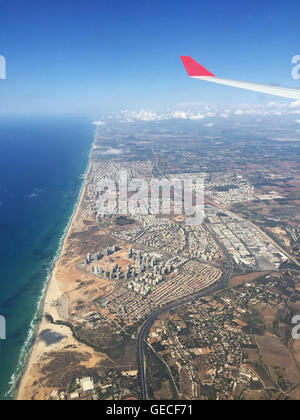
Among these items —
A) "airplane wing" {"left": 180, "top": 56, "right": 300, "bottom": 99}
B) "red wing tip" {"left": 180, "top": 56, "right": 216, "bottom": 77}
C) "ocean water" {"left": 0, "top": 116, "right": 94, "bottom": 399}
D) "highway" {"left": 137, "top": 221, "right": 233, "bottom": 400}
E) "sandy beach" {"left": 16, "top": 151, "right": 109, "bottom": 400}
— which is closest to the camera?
"airplane wing" {"left": 180, "top": 56, "right": 300, "bottom": 99}

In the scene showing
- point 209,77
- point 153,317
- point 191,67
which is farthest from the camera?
point 153,317

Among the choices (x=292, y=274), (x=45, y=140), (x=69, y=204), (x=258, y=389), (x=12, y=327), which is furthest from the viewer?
(x=45, y=140)

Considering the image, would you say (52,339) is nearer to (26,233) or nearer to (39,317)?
(39,317)

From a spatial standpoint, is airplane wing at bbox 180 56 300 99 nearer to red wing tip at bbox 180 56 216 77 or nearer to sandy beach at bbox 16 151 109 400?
red wing tip at bbox 180 56 216 77

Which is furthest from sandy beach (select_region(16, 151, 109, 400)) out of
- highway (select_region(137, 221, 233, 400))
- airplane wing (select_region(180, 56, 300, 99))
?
airplane wing (select_region(180, 56, 300, 99))

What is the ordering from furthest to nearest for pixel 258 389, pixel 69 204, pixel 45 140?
pixel 45 140, pixel 69 204, pixel 258 389

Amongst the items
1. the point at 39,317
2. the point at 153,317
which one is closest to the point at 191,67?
the point at 153,317

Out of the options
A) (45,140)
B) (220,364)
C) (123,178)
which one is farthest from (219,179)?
(45,140)

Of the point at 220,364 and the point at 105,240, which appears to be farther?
the point at 105,240

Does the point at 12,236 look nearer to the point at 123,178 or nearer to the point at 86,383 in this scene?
the point at 86,383
